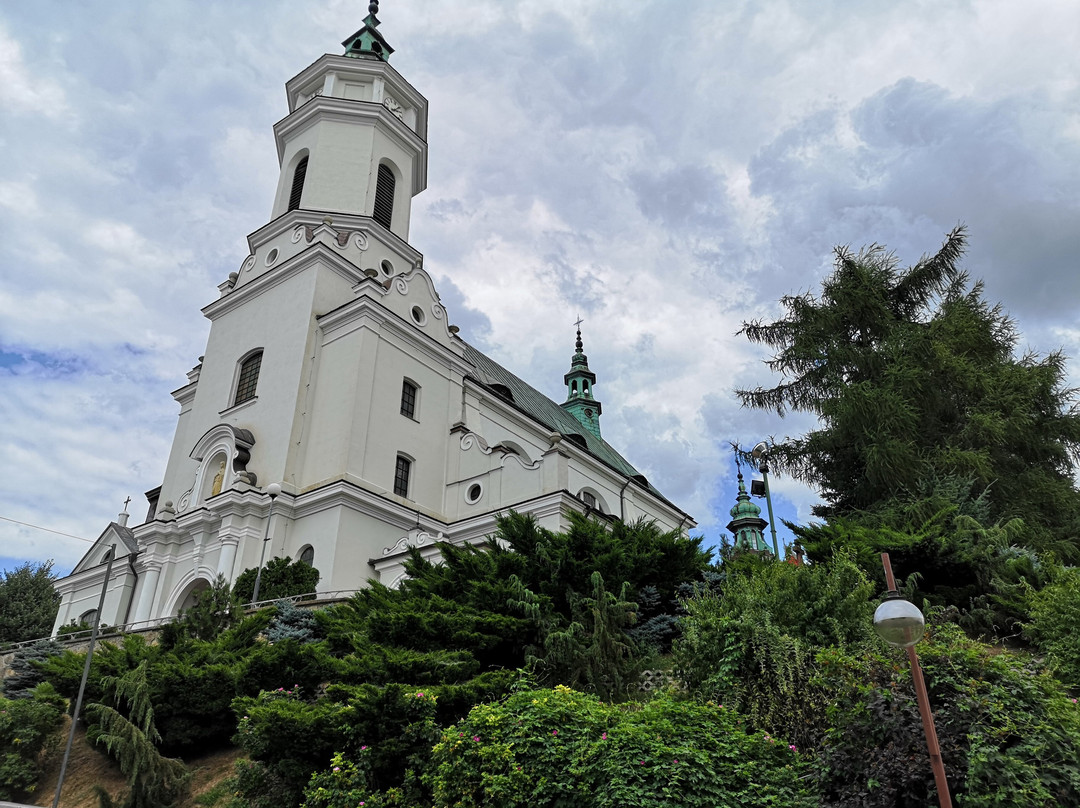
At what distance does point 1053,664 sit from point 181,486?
993 inches

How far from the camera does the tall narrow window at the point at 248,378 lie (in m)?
27.1

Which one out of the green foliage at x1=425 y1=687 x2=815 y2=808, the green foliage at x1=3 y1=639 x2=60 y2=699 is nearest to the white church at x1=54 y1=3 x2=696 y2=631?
the green foliage at x1=3 y1=639 x2=60 y2=699

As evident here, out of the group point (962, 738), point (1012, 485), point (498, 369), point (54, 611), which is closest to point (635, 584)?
point (962, 738)

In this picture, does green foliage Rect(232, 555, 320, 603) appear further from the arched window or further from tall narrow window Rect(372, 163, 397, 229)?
tall narrow window Rect(372, 163, 397, 229)

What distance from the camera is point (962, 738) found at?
663cm

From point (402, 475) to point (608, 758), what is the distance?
1868cm

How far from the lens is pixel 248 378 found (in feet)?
90.4

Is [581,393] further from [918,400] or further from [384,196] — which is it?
[918,400]

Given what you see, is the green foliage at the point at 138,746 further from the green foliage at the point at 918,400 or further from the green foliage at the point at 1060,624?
the green foliage at the point at 918,400

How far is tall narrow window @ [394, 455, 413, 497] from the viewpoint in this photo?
83.5 feet

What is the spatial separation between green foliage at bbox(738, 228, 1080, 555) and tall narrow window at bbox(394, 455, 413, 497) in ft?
35.5

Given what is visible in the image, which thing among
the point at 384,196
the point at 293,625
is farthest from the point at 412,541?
the point at 384,196

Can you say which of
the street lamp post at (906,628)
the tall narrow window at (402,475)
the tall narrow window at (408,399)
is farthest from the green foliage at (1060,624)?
the tall narrow window at (408,399)

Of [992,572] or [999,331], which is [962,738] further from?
[999,331]
